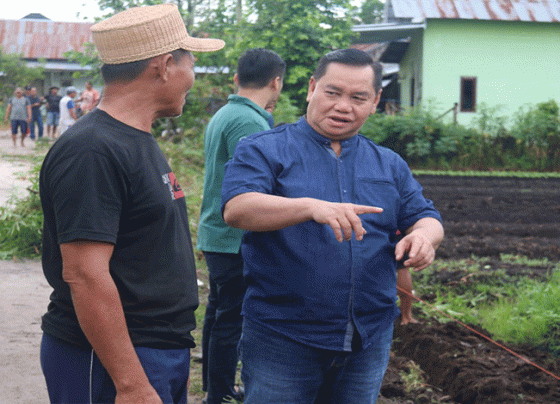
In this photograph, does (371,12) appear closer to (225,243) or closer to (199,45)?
(225,243)

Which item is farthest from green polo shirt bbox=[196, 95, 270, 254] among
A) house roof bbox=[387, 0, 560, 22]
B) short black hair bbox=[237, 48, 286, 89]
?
house roof bbox=[387, 0, 560, 22]

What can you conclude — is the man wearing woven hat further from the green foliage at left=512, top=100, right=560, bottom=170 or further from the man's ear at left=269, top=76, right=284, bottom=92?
the green foliage at left=512, top=100, right=560, bottom=170

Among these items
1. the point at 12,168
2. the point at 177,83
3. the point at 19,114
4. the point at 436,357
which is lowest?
the point at 12,168

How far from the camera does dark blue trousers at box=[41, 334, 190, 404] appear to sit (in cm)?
204

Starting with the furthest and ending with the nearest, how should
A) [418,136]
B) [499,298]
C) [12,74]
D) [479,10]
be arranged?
[12,74]
[479,10]
[418,136]
[499,298]

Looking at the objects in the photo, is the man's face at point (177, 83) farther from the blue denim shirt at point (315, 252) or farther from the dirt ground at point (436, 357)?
the dirt ground at point (436, 357)

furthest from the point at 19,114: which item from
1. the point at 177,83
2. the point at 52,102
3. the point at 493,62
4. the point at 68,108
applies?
the point at 177,83

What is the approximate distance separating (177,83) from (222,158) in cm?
178

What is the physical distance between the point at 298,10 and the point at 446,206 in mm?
9127

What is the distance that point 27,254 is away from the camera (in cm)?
827

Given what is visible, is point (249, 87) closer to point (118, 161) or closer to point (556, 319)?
point (118, 161)

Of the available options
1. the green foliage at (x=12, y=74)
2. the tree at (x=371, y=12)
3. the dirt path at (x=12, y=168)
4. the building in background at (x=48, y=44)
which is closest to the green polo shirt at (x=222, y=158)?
the dirt path at (x=12, y=168)

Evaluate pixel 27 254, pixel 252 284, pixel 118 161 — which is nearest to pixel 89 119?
pixel 118 161

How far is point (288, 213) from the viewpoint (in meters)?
2.17
